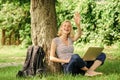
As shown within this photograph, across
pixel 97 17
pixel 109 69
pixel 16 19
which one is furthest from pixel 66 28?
pixel 16 19

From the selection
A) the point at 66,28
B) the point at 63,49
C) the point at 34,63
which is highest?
the point at 66,28

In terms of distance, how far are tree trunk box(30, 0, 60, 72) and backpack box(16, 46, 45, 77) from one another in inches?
24.0

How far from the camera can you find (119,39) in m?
22.5

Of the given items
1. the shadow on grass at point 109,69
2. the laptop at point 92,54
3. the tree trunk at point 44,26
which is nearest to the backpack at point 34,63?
the tree trunk at point 44,26

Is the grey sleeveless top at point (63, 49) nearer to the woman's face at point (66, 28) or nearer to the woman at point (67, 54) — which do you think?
the woman at point (67, 54)

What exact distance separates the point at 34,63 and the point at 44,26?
1.13 meters

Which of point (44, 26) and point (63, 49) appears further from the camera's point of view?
point (44, 26)

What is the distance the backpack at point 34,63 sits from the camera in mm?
8438

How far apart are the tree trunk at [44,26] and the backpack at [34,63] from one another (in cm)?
61

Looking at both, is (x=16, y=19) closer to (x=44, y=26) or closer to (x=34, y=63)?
(x=44, y=26)

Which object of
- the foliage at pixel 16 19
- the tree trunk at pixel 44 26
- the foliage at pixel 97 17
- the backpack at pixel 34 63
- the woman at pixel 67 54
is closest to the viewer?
the woman at pixel 67 54

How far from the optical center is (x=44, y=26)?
9203mm

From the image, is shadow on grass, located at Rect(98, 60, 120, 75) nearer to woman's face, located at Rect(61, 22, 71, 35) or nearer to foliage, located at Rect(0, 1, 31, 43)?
woman's face, located at Rect(61, 22, 71, 35)

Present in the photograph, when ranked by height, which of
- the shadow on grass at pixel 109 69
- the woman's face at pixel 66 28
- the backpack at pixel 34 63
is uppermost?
the woman's face at pixel 66 28
